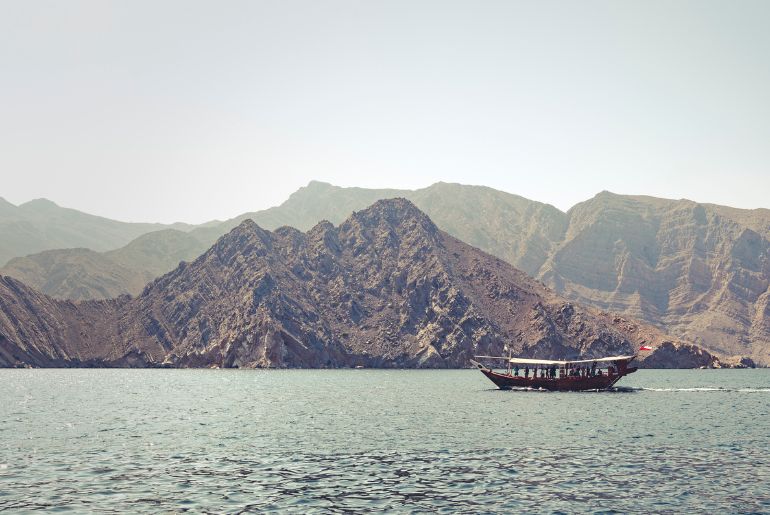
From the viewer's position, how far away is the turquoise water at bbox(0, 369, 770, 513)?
1654 inches

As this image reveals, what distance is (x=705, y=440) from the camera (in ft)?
226

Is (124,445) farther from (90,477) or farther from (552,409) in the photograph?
(552,409)

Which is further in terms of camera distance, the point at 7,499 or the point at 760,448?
the point at 760,448

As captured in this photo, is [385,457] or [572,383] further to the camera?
[572,383]

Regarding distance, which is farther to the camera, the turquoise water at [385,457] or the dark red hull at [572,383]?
the dark red hull at [572,383]

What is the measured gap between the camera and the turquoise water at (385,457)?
138 ft

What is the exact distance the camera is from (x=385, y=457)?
188 feet

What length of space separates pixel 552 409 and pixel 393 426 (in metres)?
31.3

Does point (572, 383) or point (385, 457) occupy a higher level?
point (572, 383)

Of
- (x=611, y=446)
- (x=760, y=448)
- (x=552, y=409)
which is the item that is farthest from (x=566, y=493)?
(x=552, y=409)

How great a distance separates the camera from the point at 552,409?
100875 mm

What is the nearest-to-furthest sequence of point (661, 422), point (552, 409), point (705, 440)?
point (705, 440)
point (661, 422)
point (552, 409)

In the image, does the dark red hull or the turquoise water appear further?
the dark red hull

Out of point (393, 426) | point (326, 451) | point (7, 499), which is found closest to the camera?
point (7, 499)
